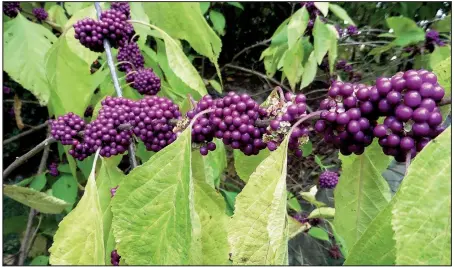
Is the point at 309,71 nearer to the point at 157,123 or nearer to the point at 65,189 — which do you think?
the point at 65,189

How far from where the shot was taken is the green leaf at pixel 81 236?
0.74 m

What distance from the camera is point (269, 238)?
0.54 m

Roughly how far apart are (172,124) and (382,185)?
421 mm

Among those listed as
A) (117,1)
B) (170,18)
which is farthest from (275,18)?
(170,18)

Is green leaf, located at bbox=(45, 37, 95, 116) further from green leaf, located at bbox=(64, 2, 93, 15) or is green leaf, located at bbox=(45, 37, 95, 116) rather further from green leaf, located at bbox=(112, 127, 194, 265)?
green leaf, located at bbox=(64, 2, 93, 15)

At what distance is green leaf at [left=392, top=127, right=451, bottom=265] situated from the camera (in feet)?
1.51

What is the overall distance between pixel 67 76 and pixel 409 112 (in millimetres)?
1016

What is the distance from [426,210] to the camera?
0.47m

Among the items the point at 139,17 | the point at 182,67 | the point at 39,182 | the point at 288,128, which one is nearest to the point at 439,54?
the point at 139,17

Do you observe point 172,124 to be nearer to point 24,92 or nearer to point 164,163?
point 164,163

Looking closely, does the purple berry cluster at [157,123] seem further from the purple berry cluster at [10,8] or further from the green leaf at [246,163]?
the purple berry cluster at [10,8]

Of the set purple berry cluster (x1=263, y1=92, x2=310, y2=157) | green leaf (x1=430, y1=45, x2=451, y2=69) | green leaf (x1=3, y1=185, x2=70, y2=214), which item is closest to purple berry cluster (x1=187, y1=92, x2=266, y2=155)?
purple berry cluster (x1=263, y1=92, x2=310, y2=157)

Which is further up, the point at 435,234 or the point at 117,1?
the point at 117,1

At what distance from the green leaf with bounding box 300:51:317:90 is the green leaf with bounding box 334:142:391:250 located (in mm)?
1544
